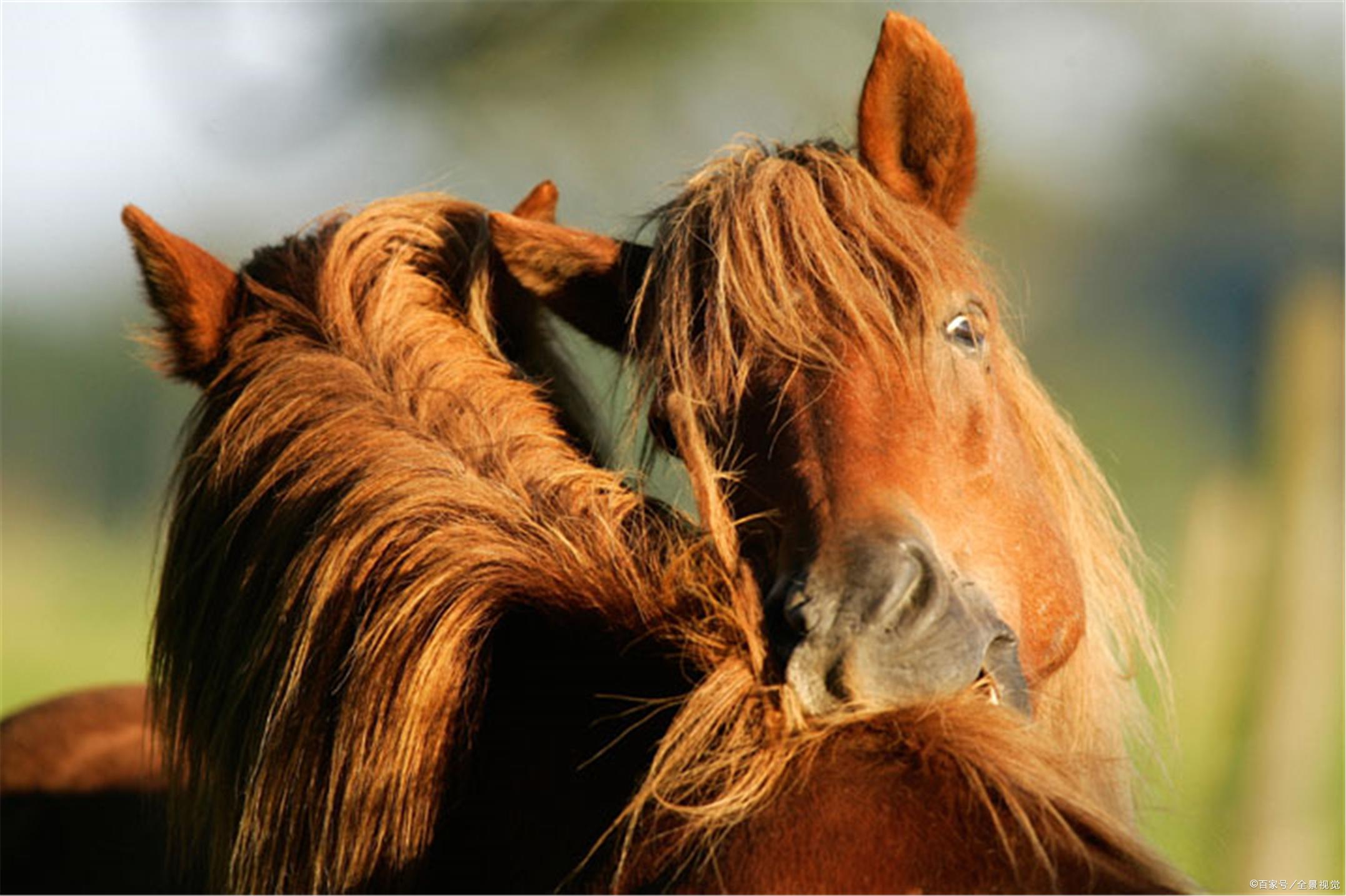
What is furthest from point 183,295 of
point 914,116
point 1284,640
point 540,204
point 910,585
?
point 1284,640

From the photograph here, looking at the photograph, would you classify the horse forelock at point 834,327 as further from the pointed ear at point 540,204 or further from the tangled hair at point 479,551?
the pointed ear at point 540,204

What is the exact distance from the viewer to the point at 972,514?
2260 mm

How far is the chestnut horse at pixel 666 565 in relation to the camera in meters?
1.56

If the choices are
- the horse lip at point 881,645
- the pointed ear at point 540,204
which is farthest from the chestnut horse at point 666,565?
the pointed ear at point 540,204

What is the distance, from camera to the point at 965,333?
250 cm

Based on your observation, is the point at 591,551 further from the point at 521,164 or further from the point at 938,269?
the point at 521,164

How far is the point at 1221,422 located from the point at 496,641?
13.7m

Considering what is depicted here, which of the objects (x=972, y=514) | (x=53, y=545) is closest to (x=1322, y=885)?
(x=972, y=514)

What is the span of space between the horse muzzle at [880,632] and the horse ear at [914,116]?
3.39 feet

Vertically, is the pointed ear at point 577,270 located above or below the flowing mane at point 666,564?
above

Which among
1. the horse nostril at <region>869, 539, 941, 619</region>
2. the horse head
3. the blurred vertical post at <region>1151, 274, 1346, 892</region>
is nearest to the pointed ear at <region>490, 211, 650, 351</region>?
the horse head

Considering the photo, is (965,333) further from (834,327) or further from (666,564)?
(666,564)

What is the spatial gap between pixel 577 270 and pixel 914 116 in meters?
0.75

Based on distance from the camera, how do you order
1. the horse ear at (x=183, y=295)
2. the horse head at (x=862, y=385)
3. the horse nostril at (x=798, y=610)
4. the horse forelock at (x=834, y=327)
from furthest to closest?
the horse ear at (x=183, y=295), the horse forelock at (x=834, y=327), the horse head at (x=862, y=385), the horse nostril at (x=798, y=610)
